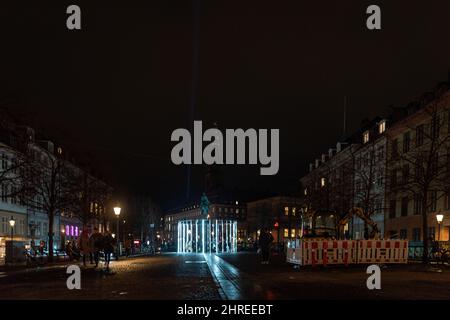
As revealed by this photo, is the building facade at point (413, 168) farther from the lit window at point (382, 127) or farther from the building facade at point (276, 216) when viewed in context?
the building facade at point (276, 216)

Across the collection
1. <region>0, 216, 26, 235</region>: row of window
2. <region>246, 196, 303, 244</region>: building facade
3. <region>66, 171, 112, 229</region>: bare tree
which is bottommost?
<region>246, 196, 303, 244</region>: building facade

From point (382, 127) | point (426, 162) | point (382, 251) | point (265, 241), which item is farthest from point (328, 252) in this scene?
point (382, 127)

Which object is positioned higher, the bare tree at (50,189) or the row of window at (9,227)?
the bare tree at (50,189)

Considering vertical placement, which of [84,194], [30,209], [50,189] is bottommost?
[30,209]

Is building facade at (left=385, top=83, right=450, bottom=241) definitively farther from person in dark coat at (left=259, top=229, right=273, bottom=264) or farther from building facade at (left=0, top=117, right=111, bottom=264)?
building facade at (left=0, top=117, right=111, bottom=264)

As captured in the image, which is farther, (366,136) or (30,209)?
(366,136)

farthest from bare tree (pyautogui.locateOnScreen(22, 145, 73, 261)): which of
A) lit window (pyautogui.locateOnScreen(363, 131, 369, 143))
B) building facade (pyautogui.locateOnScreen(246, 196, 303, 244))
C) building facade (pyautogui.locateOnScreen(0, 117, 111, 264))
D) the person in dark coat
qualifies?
building facade (pyautogui.locateOnScreen(246, 196, 303, 244))

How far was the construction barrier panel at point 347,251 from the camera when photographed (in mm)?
25500

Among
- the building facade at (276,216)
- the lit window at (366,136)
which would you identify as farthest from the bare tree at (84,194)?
the building facade at (276,216)

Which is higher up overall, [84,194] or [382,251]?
[84,194]

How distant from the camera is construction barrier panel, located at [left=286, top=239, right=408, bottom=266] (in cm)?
2550

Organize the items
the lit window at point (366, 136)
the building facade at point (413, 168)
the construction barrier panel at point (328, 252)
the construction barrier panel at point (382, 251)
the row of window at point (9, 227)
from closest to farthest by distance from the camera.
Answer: the construction barrier panel at point (328, 252)
the construction barrier panel at point (382, 251)
the building facade at point (413, 168)
the row of window at point (9, 227)
the lit window at point (366, 136)

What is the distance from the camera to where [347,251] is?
2611cm

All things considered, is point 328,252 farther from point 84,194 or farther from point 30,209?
point 30,209
